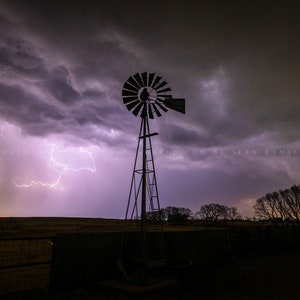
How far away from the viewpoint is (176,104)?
13.3m

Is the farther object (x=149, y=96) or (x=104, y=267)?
(x=149, y=96)

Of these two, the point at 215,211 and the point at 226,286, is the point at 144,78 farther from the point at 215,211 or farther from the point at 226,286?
the point at 215,211

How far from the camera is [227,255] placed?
19.1 meters

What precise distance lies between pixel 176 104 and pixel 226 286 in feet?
28.0

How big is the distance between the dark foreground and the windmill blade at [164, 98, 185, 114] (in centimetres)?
787

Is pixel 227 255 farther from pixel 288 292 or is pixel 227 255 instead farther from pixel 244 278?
pixel 288 292

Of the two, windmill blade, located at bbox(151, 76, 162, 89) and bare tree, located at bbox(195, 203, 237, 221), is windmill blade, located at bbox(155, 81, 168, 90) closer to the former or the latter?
windmill blade, located at bbox(151, 76, 162, 89)

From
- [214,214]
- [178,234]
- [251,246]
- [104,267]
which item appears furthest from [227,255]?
[214,214]

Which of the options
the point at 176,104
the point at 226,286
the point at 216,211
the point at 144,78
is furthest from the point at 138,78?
the point at 216,211

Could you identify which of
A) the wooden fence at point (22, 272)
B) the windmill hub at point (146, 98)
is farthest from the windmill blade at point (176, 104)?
the wooden fence at point (22, 272)

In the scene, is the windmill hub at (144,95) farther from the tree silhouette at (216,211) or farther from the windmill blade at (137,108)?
the tree silhouette at (216,211)

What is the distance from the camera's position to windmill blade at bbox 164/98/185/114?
13223 millimetres

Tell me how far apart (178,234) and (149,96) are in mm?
8233

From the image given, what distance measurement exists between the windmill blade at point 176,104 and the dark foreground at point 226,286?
7868 mm
